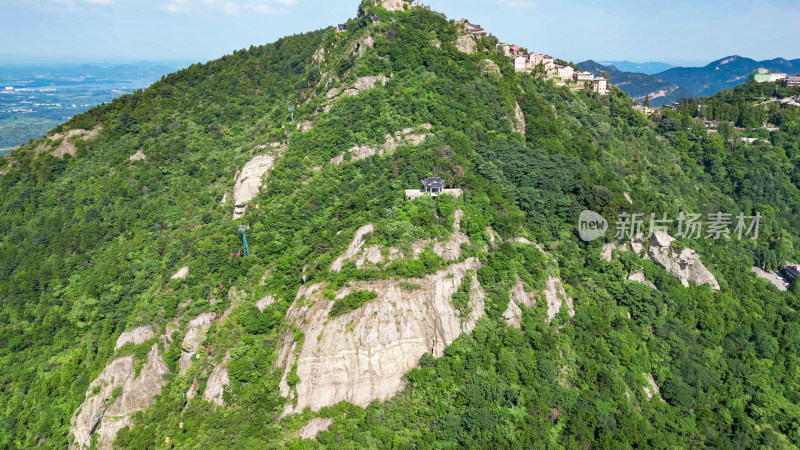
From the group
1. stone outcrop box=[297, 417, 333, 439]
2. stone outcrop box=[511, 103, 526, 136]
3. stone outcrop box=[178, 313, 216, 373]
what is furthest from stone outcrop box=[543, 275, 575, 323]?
stone outcrop box=[178, 313, 216, 373]

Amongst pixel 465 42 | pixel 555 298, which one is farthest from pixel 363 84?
pixel 555 298

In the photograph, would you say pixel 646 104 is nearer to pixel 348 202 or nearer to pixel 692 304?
pixel 692 304

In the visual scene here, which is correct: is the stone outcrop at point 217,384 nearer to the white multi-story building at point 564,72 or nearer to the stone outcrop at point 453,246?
the stone outcrop at point 453,246

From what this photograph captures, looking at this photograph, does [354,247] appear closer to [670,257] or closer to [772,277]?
[670,257]

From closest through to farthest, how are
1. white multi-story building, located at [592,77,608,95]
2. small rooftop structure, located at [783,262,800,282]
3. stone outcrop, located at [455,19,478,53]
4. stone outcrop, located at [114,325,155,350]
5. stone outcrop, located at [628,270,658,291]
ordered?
stone outcrop, located at [114,325,155,350]
stone outcrop, located at [628,270,658,291]
small rooftop structure, located at [783,262,800,282]
stone outcrop, located at [455,19,478,53]
white multi-story building, located at [592,77,608,95]

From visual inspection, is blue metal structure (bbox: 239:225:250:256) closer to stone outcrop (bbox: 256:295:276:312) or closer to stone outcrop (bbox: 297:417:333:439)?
stone outcrop (bbox: 256:295:276:312)
